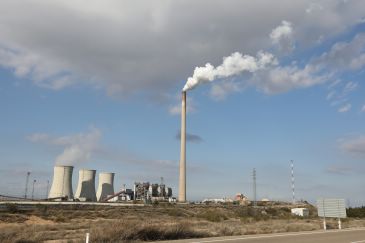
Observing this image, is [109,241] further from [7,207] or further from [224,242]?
[7,207]

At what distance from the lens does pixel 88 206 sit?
65000 mm

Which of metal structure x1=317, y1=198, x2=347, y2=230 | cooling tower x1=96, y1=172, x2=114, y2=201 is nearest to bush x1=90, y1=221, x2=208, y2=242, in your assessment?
metal structure x1=317, y1=198, x2=347, y2=230

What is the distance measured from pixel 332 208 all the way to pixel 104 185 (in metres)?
72.3

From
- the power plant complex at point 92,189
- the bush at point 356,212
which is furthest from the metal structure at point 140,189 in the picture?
the bush at point 356,212

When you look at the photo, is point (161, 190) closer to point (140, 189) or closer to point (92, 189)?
point (140, 189)

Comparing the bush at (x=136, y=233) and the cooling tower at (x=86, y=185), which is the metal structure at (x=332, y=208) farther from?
the cooling tower at (x=86, y=185)

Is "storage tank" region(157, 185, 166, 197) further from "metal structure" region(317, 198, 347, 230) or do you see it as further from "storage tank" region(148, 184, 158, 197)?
"metal structure" region(317, 198, 347, 230)

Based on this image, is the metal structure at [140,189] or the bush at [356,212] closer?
the bush at [356,212]

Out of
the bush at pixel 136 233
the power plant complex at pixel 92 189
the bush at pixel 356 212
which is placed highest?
the power plant complex at pixel 92 189

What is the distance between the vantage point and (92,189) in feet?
294

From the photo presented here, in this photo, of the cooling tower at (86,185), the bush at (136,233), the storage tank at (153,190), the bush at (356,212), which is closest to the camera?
the bush at (136,233)

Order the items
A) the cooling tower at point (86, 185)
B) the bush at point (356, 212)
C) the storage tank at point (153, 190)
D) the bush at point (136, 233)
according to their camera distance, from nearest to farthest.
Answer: the bush at point (136, 233) → the bush at point (356, 212) → the cooling tower at point (86, 185) → the storage tank at point (153, 190)

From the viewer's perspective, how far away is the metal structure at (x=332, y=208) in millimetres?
32094

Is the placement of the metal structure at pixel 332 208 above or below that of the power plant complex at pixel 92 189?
below
